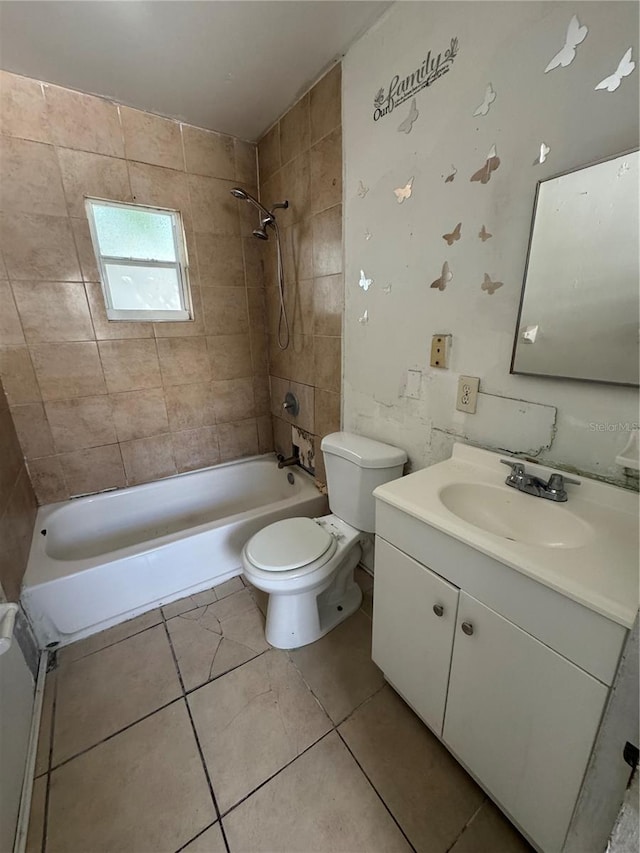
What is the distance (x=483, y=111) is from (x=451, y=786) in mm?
1965

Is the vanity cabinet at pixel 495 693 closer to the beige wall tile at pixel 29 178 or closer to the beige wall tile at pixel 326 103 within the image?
the beige wall tile at pixel 326 103

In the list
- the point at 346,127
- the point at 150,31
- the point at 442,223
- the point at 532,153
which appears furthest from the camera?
the point at 346,127

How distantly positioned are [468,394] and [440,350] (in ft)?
0.61

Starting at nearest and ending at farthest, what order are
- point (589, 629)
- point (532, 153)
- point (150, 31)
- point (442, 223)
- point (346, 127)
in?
point (589, 629) → point (532, 153) → point (442, 223) → point (150, 31) → point (346, 127)

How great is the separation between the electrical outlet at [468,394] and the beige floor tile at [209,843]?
4.62ft

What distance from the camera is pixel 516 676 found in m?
0.75

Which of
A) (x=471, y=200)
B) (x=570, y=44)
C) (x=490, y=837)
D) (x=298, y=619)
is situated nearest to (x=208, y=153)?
(x=471, y=200)

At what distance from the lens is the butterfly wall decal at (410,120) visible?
115 centimetres

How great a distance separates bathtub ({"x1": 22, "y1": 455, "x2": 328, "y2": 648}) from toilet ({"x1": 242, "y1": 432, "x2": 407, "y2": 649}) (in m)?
0.43

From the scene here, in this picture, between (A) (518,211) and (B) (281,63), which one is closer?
(A) (518,211)

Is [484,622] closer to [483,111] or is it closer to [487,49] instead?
[483,111]

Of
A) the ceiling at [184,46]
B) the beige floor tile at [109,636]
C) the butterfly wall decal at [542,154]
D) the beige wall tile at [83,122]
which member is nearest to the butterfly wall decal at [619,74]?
the butterfly wall decal at [542,154]

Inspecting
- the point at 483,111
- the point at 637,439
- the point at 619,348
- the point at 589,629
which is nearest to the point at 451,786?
the point at 589,629

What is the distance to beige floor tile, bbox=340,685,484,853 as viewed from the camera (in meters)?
0.92
